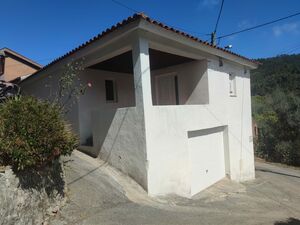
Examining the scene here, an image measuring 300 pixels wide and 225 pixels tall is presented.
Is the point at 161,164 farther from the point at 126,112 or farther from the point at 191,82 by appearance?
the point at 191,82

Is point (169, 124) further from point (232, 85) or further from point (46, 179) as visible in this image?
point (232, 85)

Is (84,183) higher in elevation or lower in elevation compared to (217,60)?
lower

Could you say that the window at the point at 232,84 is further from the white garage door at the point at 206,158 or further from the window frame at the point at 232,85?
the white garage door at the point at 206,158

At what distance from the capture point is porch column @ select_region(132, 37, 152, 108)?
24.8 ft

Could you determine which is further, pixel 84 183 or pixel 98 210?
pixel 84 183

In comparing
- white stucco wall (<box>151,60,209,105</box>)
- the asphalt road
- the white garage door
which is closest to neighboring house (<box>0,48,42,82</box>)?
white stucco wall (<box>151,60,209,105</box>)

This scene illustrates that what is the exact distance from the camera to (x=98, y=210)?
5.87 meters

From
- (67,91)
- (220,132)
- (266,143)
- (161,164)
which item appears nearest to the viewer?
(161,164)

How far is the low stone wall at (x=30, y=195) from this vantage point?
4.33 meters

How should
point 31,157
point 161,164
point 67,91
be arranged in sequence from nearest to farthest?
1. point 31,157
2. point 161,164
3. point 67,91

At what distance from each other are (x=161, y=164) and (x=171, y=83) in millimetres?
5090

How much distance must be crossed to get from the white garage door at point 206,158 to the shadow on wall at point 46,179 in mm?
4879

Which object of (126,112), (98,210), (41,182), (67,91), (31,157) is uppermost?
(67,91)

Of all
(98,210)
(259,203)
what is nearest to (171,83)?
(259,203)
